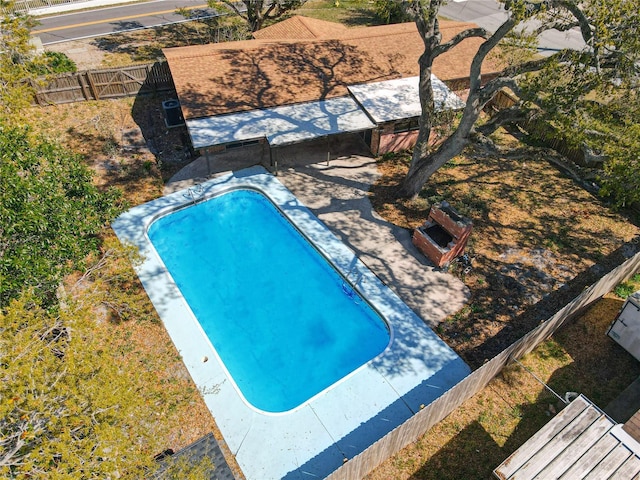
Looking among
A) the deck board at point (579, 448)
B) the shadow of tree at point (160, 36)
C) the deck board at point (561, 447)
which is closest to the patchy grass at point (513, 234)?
the deck board at point (561, 447)

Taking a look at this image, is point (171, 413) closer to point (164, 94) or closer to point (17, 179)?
point (17, 179)

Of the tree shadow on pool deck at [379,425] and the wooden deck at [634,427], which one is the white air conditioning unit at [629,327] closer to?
the wooden deck at [634,427]

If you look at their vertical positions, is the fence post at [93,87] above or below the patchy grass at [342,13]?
below

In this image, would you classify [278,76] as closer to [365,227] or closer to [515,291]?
[365,227]

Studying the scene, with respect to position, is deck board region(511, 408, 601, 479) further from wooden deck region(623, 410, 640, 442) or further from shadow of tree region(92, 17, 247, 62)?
shadow of tree region(92, 17, 247, 62)

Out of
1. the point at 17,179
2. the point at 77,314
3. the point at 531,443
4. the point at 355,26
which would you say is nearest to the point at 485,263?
the point at 531,443

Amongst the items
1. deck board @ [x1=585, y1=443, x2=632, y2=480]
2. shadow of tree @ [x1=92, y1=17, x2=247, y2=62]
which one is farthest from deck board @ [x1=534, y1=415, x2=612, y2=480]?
shadow of tree @ [x1=92, y1=17, x2=247, y2=62]
